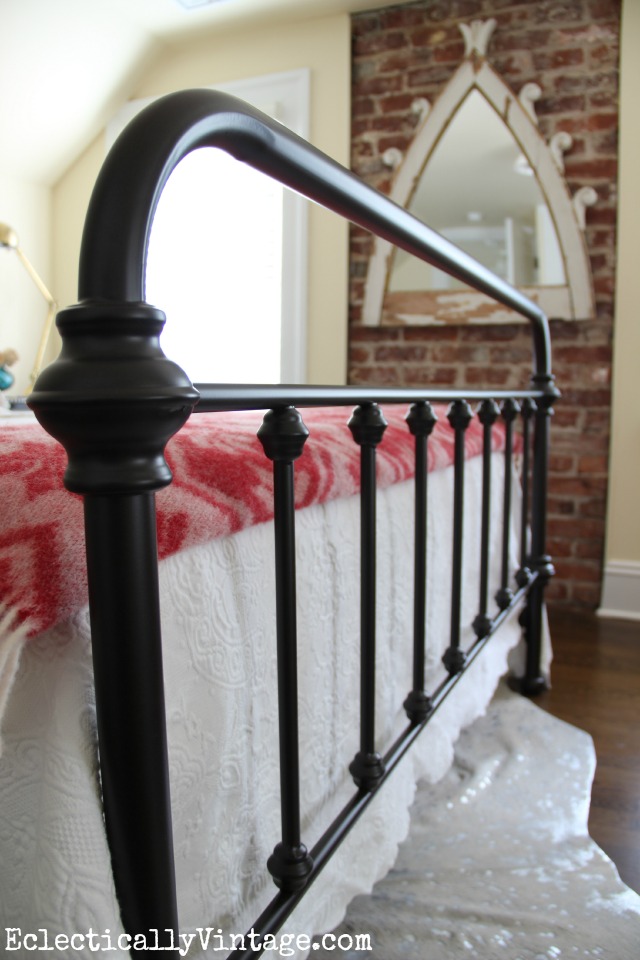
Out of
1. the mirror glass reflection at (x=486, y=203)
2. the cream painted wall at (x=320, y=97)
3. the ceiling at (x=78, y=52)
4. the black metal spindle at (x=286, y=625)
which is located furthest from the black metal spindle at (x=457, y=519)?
the ceiling at (x=78, y=52)

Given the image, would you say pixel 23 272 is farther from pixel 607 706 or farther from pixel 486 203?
pixel 607 706

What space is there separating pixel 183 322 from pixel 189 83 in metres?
1.08

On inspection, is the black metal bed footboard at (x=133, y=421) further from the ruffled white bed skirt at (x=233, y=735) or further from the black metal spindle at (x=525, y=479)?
the black metal spindle at (x=525, y=479)

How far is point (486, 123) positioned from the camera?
272 cm

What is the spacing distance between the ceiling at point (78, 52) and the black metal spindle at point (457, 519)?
8.10 feet

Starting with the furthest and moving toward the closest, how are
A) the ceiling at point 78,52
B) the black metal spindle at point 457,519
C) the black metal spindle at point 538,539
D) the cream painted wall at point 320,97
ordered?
the cream painted wall at point 320,97 → the ceiling at point 78,52 → the black metal spindle at point 538,539 → the black metal spindle at point 457,519

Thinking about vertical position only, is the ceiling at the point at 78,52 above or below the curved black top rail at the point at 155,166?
above

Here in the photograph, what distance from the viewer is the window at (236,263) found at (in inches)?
119

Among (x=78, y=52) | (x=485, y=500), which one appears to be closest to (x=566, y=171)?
(x=485, y=500)

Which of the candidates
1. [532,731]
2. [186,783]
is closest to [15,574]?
[186,783]

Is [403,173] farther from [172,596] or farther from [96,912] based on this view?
[96,912]

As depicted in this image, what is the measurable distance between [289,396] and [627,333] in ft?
7.56

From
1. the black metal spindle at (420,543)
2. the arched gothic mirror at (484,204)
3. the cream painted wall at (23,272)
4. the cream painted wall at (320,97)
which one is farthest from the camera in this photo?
the cream painted wall at (23,272)

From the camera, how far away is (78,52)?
2.94 m
